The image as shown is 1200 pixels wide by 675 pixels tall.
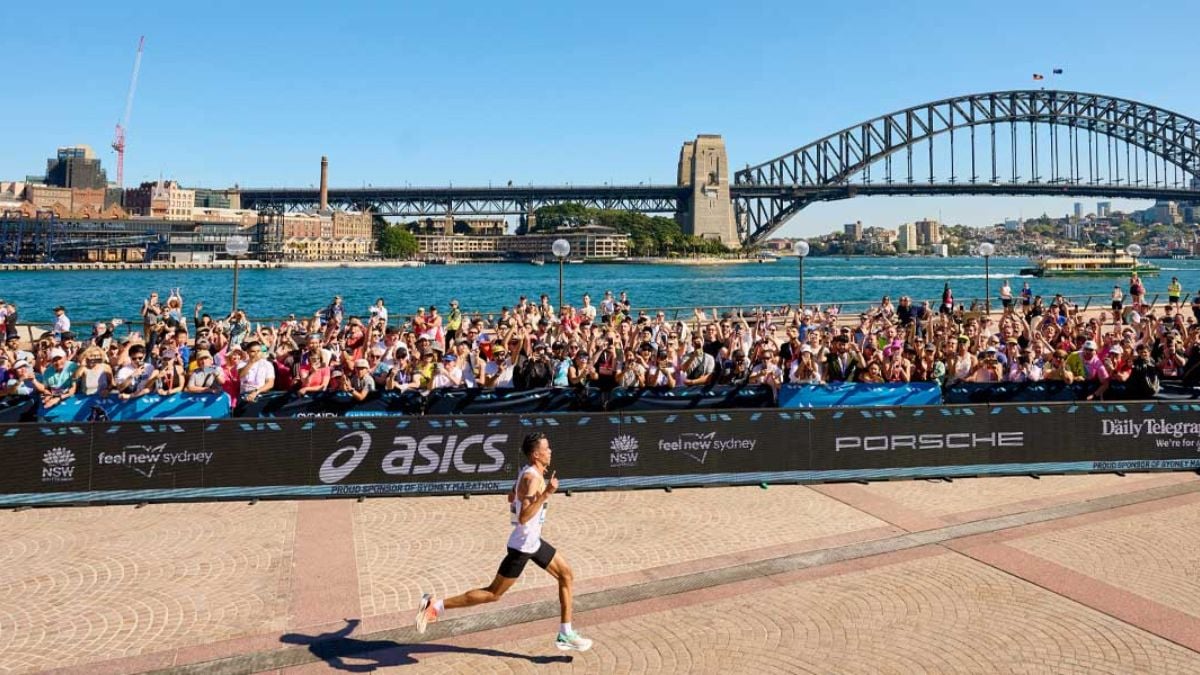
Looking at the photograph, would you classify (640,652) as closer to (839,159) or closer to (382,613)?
(382,613)

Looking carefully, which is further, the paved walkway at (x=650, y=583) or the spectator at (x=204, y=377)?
the spectator at (x=204, y=377)

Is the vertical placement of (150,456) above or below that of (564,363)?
below

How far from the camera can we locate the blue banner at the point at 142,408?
34.7 ft

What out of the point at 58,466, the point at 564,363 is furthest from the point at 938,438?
the point at 58,466

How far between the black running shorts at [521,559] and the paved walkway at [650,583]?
2.08 ft

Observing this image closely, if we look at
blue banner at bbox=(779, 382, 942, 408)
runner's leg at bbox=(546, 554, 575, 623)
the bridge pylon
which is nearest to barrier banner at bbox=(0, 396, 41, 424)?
runner's leg at bbox=(546, 554, 575, 623)

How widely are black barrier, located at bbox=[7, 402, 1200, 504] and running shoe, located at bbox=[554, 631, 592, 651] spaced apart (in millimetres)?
4282

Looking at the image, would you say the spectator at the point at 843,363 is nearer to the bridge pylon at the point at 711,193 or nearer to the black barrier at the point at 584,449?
the black barrier at the point at 584,449

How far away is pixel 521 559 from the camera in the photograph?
6105 millimetres

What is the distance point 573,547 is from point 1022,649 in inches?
162

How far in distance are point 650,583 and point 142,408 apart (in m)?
7.11

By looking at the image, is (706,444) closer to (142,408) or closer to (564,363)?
(564,363)

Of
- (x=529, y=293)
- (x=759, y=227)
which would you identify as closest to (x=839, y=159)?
(x=759, y=227)

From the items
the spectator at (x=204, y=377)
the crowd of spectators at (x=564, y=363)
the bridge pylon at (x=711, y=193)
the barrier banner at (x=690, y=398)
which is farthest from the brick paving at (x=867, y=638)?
the bridge pylon at (x=711, y=193)
